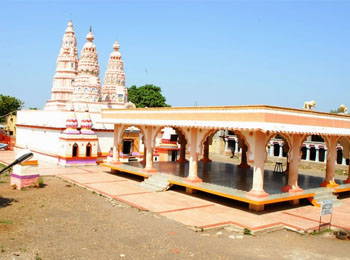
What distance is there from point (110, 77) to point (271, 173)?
19779mm

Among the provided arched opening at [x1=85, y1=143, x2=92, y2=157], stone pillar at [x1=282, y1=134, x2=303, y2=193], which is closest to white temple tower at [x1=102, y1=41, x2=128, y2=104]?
arched opening at [x1=85, y1=143, x2=92, y2=157]

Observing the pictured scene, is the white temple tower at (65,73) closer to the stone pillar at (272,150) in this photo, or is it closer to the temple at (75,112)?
the temple at (75,112)

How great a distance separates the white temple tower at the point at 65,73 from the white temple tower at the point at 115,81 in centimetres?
322

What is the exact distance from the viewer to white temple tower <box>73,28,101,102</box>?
29.8 meters

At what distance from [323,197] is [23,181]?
13.1 meters

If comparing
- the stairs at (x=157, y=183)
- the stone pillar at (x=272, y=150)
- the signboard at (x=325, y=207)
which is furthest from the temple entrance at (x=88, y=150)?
the stone pillar at (x=272, y=150)

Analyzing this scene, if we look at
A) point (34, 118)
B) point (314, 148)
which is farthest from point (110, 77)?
point (314, 148)

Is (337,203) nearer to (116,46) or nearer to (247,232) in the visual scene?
(247,232)

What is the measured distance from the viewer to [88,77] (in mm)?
30047

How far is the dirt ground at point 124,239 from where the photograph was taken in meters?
8.69

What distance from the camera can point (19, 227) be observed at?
33.9 ft

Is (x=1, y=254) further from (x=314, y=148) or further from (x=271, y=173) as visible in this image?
(x=314, y=148)

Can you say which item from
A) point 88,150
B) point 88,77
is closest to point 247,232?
point 88,150

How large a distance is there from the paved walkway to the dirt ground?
558 millimetres
